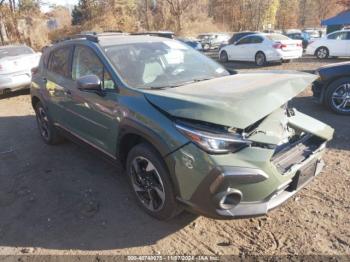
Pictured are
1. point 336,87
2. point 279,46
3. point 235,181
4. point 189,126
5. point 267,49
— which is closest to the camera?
point 235,181

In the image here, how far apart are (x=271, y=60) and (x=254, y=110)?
13.3m

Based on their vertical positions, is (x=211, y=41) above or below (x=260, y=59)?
below

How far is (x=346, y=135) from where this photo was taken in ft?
18.0

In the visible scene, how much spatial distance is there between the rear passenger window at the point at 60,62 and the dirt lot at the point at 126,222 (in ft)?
4.56

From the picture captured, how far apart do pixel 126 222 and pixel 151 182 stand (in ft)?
1.77

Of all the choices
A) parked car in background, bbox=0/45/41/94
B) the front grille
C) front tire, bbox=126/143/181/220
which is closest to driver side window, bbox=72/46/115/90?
front tire, bbox=126/143/181/220

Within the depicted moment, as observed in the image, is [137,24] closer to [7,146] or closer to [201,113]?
[7,146]

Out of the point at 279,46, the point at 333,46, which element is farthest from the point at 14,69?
the point at 333,46

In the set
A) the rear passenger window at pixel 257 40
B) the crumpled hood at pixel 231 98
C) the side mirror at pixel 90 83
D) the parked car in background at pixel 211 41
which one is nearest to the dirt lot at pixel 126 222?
the crumpled hood at pixel 231 98

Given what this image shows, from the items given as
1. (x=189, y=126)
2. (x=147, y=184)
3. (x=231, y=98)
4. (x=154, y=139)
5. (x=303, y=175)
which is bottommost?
(x=147, y=184)

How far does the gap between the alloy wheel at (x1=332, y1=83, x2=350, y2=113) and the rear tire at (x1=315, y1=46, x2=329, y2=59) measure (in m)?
11.8

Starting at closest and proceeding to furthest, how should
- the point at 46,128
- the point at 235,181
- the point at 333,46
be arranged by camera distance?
the point at 235,181, the point at 46,128, the point at 333,46

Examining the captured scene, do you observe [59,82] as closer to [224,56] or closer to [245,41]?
[245,41]

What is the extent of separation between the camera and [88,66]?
4113mm
